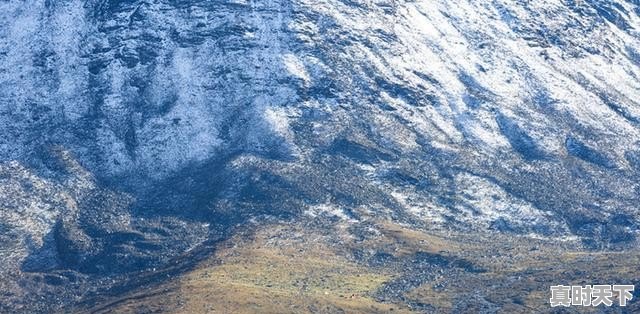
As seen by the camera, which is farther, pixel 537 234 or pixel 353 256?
pixel 537 234

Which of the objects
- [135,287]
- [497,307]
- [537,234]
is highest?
[135,287]

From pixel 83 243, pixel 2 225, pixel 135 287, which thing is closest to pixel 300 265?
pixel 135 287

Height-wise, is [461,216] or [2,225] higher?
[2,225]

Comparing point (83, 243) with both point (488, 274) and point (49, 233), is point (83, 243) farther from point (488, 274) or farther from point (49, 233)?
point (488, 274)

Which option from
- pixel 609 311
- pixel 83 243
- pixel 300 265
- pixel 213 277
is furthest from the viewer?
pixel 83 243

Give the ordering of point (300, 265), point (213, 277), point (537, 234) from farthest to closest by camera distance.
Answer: point (537, 234) → point (300, 265) → point (213, 277)

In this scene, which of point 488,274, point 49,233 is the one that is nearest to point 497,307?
point 488,274

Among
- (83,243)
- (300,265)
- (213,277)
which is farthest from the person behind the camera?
(83,243)

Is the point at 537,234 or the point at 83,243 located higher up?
the point at 83,243

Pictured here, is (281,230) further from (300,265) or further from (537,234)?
(537,234)
